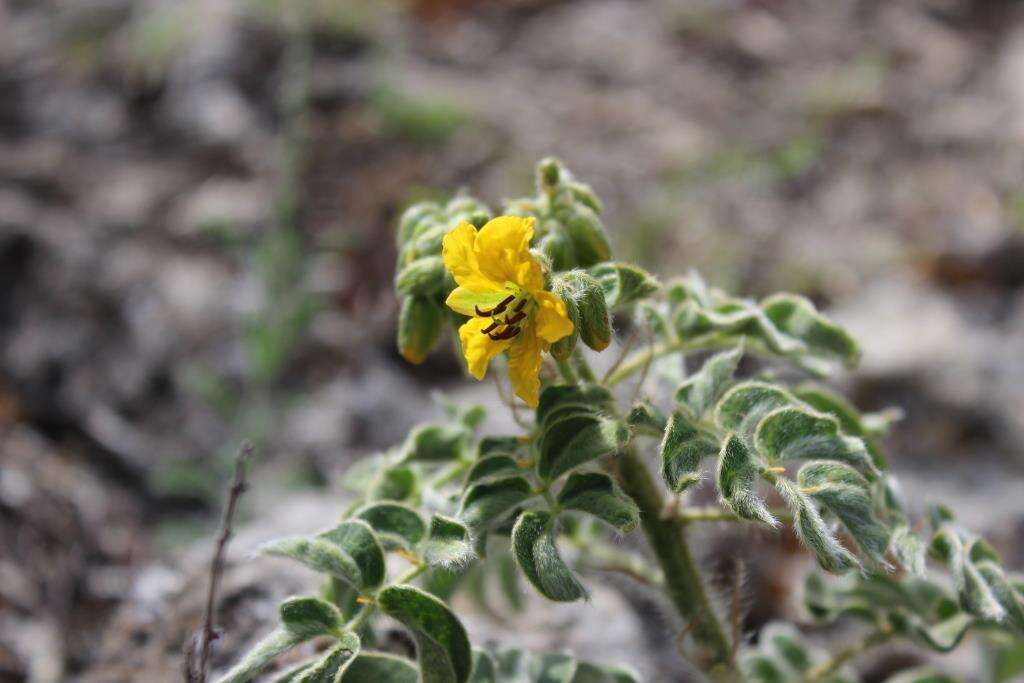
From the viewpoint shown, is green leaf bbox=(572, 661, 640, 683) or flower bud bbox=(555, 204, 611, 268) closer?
flower bud bbox=(555, 204, 611, 268)

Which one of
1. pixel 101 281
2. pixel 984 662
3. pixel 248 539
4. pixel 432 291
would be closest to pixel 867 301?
pixel 984 662

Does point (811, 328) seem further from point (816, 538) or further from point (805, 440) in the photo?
point (816, 538)

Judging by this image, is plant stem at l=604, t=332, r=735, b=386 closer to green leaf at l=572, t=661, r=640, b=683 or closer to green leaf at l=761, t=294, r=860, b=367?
green leaf at l=761, t=294, r=860, b=367

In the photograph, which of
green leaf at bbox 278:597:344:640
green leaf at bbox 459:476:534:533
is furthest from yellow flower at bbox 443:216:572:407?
green leaf at bbox 278:597:344:640

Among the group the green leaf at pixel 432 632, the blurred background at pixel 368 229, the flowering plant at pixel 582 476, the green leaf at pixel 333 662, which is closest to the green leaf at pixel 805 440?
the flowering plant at pixel 582 476

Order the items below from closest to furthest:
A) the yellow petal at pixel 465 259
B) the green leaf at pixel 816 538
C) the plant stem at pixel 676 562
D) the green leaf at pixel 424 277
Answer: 1. the green leaf at pixel 816 538
2. the yellow petal at pixel 465 259
3. the green leaf at pixel 424 277
4. the plant stem at pixel 676 562

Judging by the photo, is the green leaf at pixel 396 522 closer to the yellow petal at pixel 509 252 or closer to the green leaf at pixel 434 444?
the green leaf at pixel 434 444

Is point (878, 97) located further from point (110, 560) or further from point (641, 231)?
point (110, 560)
